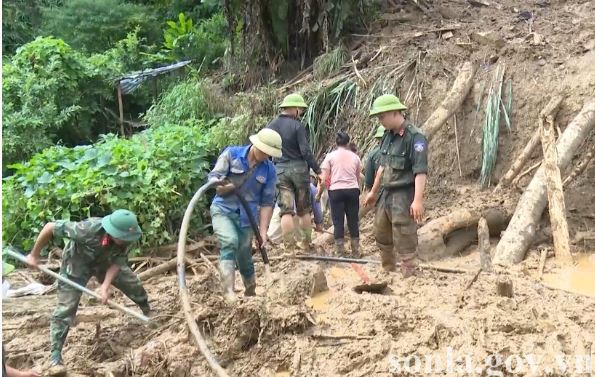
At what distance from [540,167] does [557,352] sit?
4.02m

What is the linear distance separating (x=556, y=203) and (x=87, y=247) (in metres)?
4.87

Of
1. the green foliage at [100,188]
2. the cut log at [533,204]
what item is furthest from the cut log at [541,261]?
the green foliage at [100,188]

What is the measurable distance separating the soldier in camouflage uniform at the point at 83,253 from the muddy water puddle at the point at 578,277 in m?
4.02

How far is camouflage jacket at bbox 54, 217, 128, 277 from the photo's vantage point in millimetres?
4852

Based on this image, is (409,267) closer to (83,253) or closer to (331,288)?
(331,288)

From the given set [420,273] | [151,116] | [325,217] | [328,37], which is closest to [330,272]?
[420,273]

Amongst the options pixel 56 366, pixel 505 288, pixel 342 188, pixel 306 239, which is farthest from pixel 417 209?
pixel 56 366

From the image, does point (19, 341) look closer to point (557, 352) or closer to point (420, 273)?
point (420, 273)

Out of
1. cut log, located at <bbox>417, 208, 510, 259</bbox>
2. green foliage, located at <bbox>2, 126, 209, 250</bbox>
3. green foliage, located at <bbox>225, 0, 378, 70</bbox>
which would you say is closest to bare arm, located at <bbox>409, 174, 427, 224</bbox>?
cut log, located at <bbox>417, 208, 510, 259</bbox>

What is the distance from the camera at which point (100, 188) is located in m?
7.76

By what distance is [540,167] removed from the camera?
739cm

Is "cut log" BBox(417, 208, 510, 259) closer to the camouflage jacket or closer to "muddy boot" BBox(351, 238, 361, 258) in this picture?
"muddy boot" BBox(351, 238, 361, 258)

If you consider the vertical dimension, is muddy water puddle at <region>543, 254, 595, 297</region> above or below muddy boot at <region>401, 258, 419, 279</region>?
below

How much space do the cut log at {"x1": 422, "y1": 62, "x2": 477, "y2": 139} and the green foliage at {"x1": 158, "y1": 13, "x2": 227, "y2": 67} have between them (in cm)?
637
